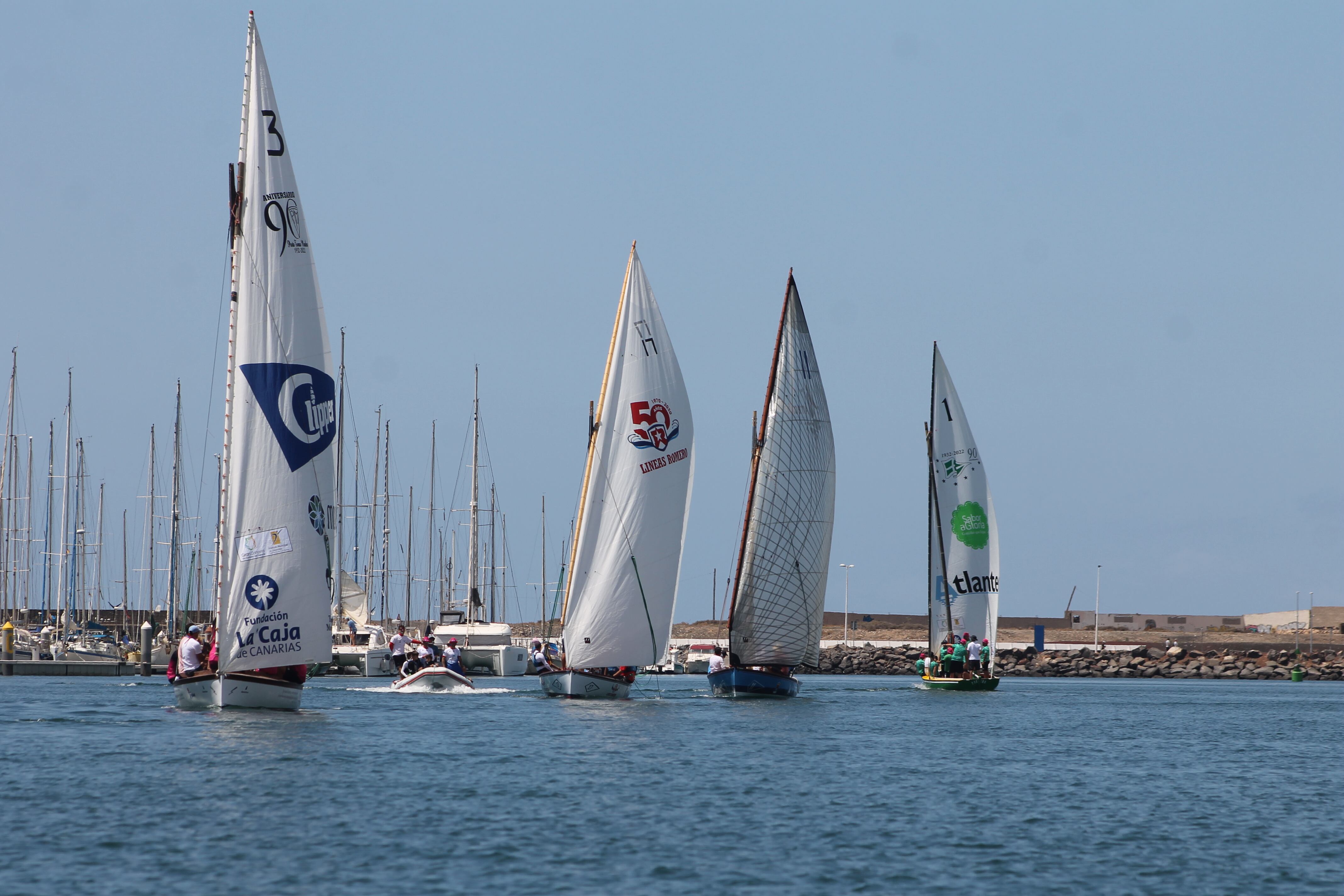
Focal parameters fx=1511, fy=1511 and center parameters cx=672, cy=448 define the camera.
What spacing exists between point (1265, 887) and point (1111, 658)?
302ft

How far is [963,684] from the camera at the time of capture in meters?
60.3

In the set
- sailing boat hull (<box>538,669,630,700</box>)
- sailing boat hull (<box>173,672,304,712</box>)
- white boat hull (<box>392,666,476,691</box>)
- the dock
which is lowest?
the dock

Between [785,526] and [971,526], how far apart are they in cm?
1555

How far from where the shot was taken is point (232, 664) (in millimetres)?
31516

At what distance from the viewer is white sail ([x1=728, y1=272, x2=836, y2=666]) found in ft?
160

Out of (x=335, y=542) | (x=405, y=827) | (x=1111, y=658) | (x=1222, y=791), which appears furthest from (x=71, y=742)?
(x=1111, y=658)

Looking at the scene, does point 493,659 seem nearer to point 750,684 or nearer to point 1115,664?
point 750,684

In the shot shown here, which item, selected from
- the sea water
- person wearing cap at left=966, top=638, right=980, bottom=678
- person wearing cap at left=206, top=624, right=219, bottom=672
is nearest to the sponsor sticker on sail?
person wearing cap at left=206, top=624, right=219, bottom=672

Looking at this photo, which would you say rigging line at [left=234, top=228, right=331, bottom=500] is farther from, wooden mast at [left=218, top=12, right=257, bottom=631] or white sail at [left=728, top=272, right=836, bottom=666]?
white sail at [left=728, top=272, right=836, bottom=666]

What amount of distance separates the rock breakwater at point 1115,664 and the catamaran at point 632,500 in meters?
53.5

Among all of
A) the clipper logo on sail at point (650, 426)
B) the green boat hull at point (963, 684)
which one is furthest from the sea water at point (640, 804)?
the green boat hull at point (963, 684)

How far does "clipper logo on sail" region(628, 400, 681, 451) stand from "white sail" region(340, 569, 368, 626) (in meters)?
40.9

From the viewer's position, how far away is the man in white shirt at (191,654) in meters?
34.4

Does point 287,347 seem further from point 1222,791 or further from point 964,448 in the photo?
point 964,448
